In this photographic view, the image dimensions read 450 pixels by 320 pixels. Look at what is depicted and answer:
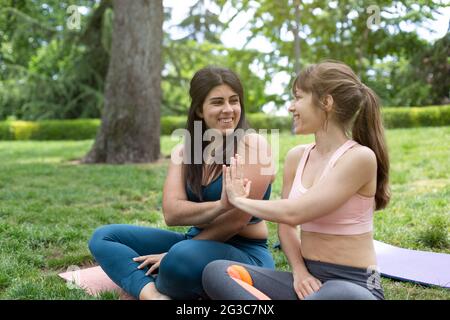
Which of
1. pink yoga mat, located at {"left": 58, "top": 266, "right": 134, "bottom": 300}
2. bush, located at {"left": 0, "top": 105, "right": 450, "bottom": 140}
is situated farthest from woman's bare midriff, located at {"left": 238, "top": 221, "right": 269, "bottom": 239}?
bush, located at {"left": 0, "top": 105, "right": 450, "bottom": 140}

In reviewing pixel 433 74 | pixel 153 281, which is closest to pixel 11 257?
pixel 153 281

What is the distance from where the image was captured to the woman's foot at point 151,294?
103 inches

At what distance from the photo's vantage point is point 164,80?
19641 mm

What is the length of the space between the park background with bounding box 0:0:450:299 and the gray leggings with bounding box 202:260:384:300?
30.0 inches

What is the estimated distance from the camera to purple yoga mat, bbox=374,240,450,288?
3.09m

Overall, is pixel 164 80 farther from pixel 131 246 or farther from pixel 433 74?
pixel 131 246

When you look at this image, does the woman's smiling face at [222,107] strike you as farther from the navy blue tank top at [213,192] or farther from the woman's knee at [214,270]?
the woman's knee at [214,270]

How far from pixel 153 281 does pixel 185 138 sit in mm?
816

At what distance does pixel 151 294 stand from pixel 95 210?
270 centimetres

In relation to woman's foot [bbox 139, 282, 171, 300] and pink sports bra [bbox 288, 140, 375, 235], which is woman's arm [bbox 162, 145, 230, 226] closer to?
woman's foot [bbox 139, 282, 171, 300]

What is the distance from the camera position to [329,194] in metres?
2.14

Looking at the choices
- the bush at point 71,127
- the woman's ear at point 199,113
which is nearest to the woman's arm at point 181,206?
the woman's ear at point 199,113

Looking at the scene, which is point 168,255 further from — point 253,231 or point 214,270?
point 253,231

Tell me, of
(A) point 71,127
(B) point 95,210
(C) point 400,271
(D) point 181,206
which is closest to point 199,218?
(D) point 181,206
